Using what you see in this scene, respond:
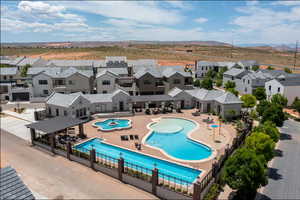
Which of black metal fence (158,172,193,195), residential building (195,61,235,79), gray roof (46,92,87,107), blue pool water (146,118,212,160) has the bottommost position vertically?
black metal fence (158,172,193,195)

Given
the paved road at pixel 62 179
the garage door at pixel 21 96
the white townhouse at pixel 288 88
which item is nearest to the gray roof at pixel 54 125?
the paved road at pixel 62 179

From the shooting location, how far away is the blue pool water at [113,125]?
38.3 metres

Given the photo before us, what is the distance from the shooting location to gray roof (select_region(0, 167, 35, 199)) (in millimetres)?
10823

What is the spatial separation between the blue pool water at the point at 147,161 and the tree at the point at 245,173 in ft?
17.4

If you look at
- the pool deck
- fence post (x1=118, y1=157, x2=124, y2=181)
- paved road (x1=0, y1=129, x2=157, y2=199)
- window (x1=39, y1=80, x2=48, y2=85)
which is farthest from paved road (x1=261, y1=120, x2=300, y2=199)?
window (x1=39, y1=80, x2=48, y2=85)

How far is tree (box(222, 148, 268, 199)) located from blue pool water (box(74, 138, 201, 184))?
17.4ft

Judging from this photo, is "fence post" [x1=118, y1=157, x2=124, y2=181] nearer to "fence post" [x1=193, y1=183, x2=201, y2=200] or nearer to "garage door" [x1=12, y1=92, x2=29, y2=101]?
"fence post" [x1=193, y1=183, x2=201, y2=200]

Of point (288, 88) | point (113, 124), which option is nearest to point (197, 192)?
point (113, 124)

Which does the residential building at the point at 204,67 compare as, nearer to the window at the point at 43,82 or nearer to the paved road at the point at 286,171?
the paved road at the point at 286,171

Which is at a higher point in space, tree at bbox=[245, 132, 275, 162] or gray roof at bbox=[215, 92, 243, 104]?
gray roof at bbox=[215, 92, 243, 104]

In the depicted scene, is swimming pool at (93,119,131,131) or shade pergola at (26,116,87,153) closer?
shade pergola at (26,116,87,153)

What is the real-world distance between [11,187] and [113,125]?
2781 cm

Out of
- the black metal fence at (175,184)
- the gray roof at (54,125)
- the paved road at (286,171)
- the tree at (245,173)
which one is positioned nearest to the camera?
the tree at (245,173)

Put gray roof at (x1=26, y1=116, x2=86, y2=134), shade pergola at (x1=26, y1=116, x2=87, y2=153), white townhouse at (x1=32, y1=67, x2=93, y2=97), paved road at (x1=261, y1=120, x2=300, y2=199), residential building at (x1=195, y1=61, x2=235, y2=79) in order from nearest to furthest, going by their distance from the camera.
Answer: paved road at (x1=261, y1=120, x2=300, y2=199) → shade pergola at (x1=26, y1=116, x2=87, y2=153) → gray roof at (x1=26, y1=116, x2=86, y2=134) → white townhouse at (x1=32, y1=67, x2=93, y2=97) → residential building at (x1=195, y1=61, x2=235, y2=79)
